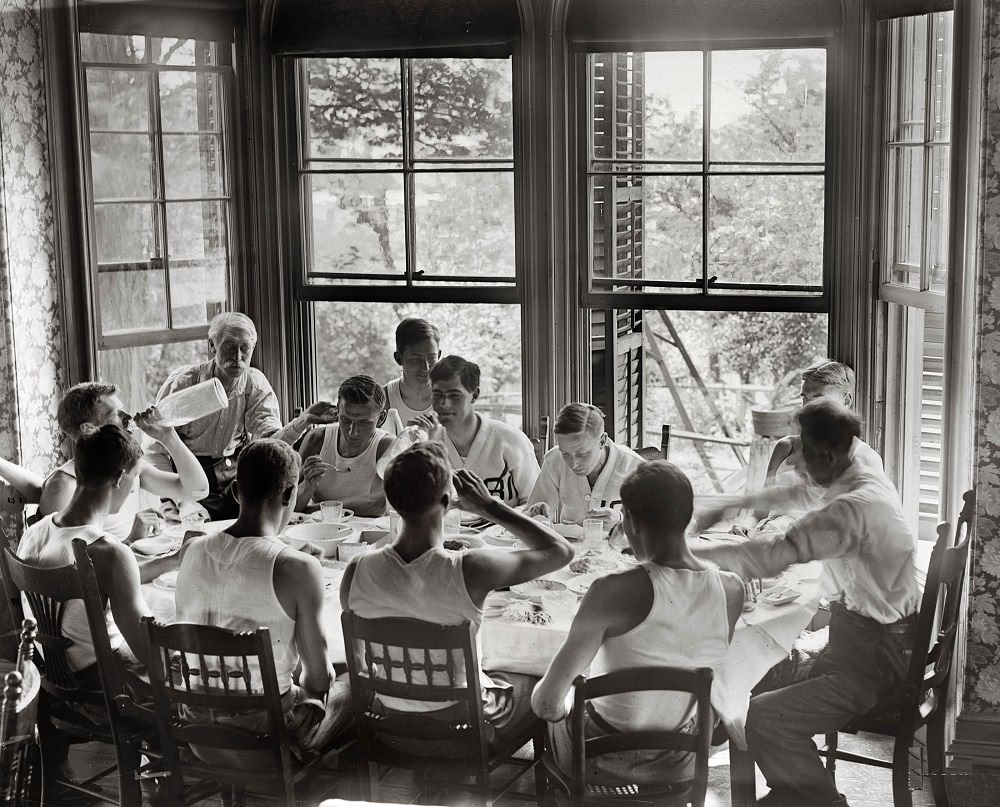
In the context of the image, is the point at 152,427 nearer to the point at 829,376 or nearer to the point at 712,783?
the point at 712,783

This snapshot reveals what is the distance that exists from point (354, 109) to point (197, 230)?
2.86 feet

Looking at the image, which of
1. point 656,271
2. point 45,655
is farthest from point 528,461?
point 45,655

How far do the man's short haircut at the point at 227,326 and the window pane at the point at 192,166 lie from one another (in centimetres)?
63

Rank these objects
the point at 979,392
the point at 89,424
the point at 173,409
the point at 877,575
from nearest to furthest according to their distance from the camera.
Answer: the point at 877,575 < the point at 979,392 < the point at 89,424 < the point at 173,409

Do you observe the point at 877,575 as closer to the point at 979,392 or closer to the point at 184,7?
the point at 979,392

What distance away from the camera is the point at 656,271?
5.06m

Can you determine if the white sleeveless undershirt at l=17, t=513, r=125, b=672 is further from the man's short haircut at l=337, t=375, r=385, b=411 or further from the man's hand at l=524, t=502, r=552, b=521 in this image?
the man's hand at l=524, t=502, r=552, b=521

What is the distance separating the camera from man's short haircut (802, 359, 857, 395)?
423 cm

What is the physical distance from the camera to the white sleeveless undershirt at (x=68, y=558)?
3240mm

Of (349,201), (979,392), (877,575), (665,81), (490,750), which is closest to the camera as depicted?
(490,750)

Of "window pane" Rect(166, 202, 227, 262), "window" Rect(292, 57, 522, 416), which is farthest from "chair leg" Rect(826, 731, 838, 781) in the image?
"window pane" Rect(166, 202, 227, 262)

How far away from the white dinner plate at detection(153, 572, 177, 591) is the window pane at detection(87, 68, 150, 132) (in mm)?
2264

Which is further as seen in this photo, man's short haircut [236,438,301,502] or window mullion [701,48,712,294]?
window mullion [701,48,712,294]

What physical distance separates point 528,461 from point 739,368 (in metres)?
1.25
